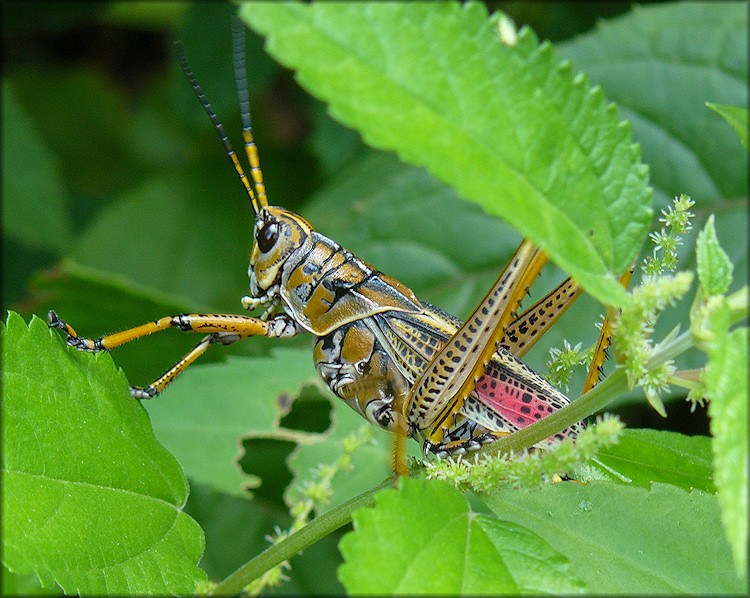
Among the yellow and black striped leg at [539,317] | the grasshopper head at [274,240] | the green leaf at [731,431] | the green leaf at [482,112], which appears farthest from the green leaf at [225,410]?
the green leaf at [731,431]

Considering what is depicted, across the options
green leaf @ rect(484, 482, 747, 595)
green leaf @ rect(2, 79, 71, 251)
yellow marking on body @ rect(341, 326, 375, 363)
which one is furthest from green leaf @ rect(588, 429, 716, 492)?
green leaf @ rect(2, 79, 71, 251)

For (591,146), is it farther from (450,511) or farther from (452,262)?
(452,262)

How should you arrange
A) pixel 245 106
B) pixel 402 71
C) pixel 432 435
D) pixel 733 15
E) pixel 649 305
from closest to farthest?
pixel 402 71 → pixel 649 305 → pixel 432 435 → pixel 245 106 → pixel 733 15

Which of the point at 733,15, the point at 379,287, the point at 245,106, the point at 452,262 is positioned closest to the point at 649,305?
the point at 379,287

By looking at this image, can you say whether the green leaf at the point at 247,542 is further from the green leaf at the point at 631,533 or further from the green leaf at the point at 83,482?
the green leaf at the point at 631,533

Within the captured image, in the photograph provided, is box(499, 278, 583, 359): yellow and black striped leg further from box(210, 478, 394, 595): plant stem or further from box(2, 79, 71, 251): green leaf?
box(2, 79, 71, 251): green leaf

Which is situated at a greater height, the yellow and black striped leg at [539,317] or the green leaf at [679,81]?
the green leaf at [679,81]
